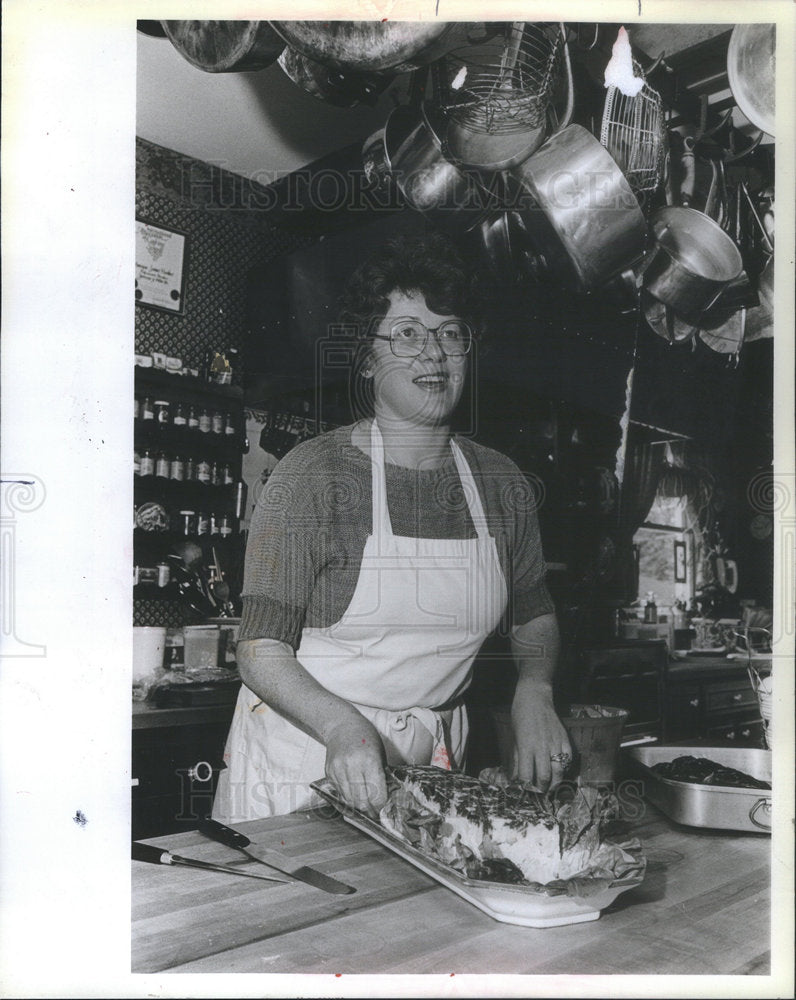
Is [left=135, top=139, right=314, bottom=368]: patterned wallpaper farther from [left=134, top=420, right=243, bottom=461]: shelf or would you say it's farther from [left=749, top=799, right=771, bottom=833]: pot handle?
[left=749, top=799, right=771, bottom=833]: pot handle

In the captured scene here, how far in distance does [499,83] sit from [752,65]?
435mm

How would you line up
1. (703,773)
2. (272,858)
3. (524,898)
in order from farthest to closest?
(703,773) < (272,858) < (524,898)

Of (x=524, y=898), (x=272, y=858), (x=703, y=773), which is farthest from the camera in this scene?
(x=703, y=773)

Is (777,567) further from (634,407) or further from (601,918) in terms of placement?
(601,918)

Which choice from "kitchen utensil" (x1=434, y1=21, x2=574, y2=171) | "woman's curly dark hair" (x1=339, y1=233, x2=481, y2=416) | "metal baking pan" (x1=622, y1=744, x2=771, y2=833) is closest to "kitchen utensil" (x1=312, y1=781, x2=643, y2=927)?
"metal baking pan" (x1=622, y1=744, x2=771, y2=833)

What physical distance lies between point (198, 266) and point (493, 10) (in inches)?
25.5

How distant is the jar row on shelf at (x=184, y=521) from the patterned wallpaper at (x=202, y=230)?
0.26 m

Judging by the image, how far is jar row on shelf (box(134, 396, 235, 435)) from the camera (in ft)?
4.63

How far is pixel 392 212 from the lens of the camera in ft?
4.66

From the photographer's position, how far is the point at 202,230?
143 centimetres

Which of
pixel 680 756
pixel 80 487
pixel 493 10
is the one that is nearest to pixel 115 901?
pixel 80 487

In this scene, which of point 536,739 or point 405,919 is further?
point 536,739

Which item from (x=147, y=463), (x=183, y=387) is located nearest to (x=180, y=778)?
(x=147, y=463)

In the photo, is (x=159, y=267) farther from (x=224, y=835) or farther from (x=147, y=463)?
(x=224, y=835)
